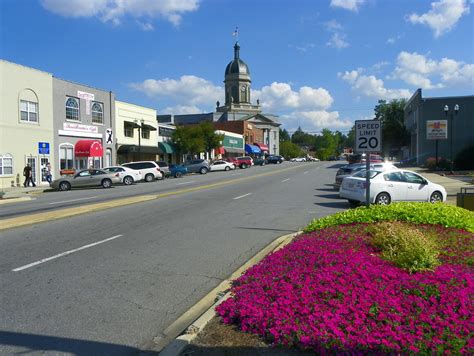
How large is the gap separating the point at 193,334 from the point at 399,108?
312ft

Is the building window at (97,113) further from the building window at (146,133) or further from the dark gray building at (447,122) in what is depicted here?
the dark gray building at (447,122)

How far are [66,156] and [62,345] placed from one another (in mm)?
35275

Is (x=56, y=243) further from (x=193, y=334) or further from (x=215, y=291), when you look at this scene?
(x=193, y=334)

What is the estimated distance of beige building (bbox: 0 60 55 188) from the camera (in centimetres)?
3138

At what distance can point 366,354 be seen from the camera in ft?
13.1

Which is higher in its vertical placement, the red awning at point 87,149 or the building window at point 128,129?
the building window at point 128,129

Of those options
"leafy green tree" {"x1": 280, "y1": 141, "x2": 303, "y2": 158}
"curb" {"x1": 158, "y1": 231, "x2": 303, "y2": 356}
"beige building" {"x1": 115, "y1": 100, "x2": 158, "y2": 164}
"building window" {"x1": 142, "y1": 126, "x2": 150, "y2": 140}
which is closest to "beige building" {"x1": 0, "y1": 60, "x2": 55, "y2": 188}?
"beige building" {"x1": 115, "y1": 100, "x2": 158, "y2": 164}

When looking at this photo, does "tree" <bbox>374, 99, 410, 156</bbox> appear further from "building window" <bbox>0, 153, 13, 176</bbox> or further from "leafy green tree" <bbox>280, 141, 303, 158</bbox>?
"building window" <bbox>0, 153, 13, 176</bbox>

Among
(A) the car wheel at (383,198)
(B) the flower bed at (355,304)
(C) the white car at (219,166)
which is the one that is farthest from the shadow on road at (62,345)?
(C) the white car at (219,166)

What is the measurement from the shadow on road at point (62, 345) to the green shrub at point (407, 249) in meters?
3.42

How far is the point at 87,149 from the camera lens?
37.7 metres

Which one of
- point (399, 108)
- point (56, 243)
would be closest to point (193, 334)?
point (56, 243)

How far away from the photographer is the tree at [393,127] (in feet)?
296

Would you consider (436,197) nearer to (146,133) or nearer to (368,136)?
(368,136)
